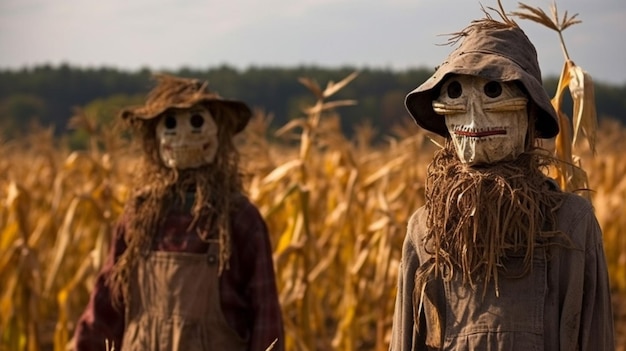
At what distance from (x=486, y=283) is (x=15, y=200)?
354cm

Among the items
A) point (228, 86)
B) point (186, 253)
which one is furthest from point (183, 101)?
point (228, 86)

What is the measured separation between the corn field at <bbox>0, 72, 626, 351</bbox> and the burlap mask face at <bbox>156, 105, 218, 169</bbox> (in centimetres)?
35

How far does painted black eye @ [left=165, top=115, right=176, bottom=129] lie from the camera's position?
376 centimetres

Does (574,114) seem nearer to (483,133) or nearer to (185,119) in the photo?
(483,133)

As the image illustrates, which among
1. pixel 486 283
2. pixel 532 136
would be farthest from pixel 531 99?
pixel 486 283

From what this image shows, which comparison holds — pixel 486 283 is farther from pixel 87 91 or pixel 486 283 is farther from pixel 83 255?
pixel 87 91

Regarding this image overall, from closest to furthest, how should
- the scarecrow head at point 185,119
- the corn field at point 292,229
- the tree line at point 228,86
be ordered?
the scarecrow head at point 185,119 → the corn field at point 292,229 → the tree line at point 228,86

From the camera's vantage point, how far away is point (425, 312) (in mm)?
2576

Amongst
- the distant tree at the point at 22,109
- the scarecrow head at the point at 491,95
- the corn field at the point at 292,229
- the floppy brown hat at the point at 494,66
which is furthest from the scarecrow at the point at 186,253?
the distant tree at the point at 22,109

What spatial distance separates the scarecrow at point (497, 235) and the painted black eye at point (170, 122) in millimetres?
1356

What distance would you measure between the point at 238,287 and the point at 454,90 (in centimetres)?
129

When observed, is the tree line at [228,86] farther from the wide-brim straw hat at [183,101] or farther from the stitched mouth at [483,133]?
the stitched mouth at [483,133]

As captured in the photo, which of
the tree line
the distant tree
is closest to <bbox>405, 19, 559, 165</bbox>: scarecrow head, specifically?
the distant tree

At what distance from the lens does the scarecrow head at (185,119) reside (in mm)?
3693
